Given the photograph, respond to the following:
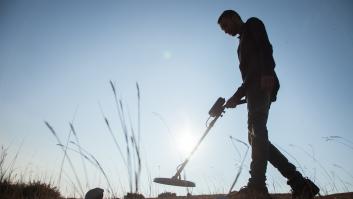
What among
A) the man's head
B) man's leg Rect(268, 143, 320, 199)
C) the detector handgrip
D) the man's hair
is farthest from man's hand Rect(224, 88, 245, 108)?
the man's hair

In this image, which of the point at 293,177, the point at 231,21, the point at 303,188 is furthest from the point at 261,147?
the point at 231,21

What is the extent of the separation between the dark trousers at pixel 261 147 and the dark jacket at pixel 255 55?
0.16 metres

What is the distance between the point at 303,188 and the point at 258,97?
1.07 metres

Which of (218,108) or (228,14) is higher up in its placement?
(228,14)

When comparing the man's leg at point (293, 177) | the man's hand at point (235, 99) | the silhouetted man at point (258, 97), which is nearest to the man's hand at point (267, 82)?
the silhouetted man at point (258, 97)

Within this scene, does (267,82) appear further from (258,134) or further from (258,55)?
(258,134)

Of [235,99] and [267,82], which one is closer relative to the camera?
[267,82]

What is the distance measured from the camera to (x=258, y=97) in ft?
10.9

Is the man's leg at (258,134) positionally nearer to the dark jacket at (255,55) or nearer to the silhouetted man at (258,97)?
the silhouetted man at (258,97)

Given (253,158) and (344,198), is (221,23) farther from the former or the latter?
(344,198)

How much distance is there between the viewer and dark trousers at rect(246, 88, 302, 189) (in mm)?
3074

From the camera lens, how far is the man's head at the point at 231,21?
3.83 m

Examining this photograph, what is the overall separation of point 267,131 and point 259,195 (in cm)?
78

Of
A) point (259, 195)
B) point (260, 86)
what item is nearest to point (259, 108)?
point (260, 86)
